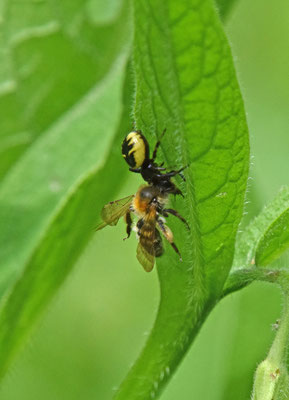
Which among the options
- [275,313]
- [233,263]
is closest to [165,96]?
[233,263]

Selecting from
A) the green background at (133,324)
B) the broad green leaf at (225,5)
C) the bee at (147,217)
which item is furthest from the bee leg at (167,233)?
the broad green leaf at (225,5)

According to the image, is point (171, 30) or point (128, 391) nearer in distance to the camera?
point (171, 30)

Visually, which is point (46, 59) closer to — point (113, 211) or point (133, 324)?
point (113, 211)

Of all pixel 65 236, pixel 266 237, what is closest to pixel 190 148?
pixel 266 237

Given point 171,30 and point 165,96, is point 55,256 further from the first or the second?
point 171,30

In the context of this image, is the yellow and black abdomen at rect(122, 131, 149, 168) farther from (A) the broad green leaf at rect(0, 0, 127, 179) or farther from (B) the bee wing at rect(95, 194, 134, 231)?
(A) the broad green leaf at rect(0, 0, 127, 179)

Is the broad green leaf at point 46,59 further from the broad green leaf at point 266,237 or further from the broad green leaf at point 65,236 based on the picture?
the broad green leaf at point 266,237
